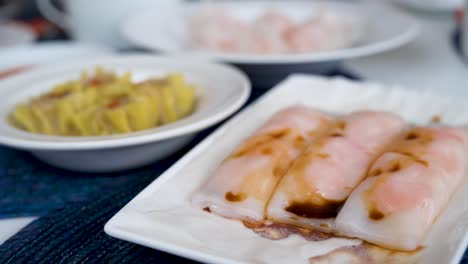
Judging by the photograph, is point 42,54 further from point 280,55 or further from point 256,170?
point 256,170

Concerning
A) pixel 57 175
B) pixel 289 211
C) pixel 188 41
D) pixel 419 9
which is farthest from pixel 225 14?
pixel 419 9

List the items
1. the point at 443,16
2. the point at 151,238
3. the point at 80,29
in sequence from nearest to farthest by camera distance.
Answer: the point at 151,238 → the point at 80,29 → the point at 443,16

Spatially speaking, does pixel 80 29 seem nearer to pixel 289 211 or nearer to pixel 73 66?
pixel 73 66

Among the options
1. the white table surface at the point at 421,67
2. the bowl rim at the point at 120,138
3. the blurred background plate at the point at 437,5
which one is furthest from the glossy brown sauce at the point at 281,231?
the blurred background plate at the point at 437,5

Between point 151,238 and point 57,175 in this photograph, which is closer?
point 151,238

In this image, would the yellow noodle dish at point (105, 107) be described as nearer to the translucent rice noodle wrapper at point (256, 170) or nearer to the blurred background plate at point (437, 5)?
the translucent rice noodle wrapper at point (256, 170)

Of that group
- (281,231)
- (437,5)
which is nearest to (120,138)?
(281,231)

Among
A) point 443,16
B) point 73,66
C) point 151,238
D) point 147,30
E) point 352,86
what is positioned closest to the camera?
point 151,238
